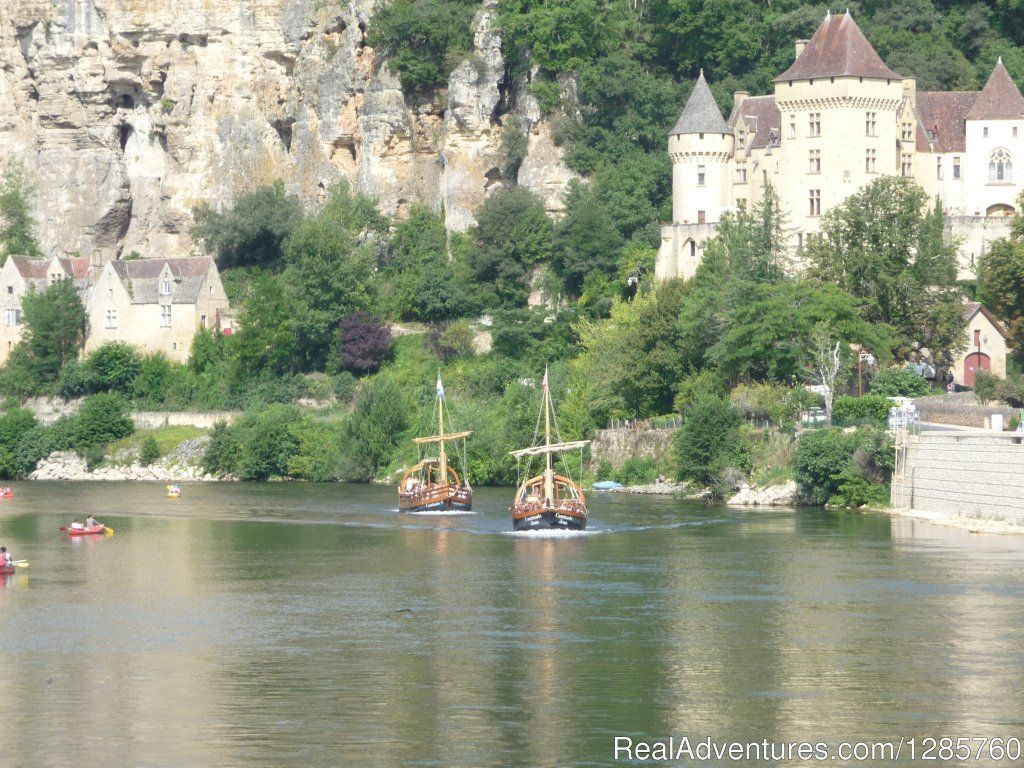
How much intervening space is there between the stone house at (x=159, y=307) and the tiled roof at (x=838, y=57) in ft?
99.3

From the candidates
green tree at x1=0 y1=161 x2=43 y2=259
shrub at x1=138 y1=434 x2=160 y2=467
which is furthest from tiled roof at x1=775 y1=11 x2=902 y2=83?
green tree at x1=0 y1=161 x2=43 y2=259

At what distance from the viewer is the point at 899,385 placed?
228ft

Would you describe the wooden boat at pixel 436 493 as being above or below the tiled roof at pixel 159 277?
below

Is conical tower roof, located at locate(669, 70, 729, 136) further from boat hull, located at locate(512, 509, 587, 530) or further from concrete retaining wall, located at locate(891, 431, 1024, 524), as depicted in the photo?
boat hull, located at locate(512, 509, 587, 530)

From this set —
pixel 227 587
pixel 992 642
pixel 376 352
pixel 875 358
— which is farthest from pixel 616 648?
pixel 376 352

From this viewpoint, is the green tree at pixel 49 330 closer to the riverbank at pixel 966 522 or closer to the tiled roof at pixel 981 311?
the tiled roof at pixel 981 311

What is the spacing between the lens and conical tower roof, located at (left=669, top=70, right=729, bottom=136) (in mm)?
84562

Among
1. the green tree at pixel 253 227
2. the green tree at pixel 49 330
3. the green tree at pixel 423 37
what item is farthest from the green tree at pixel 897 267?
the green tree at pixel 49 330

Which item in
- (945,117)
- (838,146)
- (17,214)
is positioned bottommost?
(838,146)

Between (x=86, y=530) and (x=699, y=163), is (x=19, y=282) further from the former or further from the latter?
(x=86, y=530)

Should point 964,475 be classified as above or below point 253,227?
below

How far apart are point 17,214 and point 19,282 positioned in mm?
7137

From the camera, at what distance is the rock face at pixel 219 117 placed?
9544 centimetres

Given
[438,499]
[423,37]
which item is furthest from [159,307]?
[438,499]
